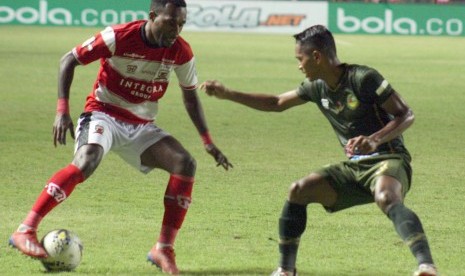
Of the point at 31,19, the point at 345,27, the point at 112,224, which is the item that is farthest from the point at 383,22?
Result: the point at 112,224

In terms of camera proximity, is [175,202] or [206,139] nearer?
[175,202]

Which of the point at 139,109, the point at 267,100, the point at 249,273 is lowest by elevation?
the point at 249,273

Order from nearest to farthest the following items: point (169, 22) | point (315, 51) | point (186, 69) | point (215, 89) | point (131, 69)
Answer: point (315, 51) → point (215, 89) → point (169, 22) → point (131, 69) → point (186, 69)

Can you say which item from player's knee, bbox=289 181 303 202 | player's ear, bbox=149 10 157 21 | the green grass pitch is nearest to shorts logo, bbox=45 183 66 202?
the green grass pitch

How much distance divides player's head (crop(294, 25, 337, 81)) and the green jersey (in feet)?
0.48

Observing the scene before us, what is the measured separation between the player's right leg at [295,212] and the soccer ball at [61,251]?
1.30 metres

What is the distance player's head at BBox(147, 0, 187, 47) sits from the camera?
26.7 feet

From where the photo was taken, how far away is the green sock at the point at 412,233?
22.4 feet

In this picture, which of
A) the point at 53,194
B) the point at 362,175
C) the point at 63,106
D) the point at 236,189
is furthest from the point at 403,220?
the point at 236,189

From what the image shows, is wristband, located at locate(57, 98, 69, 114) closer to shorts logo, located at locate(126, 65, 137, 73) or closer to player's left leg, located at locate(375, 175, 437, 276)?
shorts logo, located at locate(126, 65, 137, 73)

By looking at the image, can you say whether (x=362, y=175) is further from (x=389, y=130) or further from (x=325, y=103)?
(x=325, y=103)

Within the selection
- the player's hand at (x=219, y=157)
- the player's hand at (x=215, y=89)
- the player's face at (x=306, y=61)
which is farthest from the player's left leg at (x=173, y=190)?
the player's face at (x=306, y=61)

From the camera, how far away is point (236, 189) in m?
11.8

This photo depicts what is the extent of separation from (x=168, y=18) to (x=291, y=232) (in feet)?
5.55
